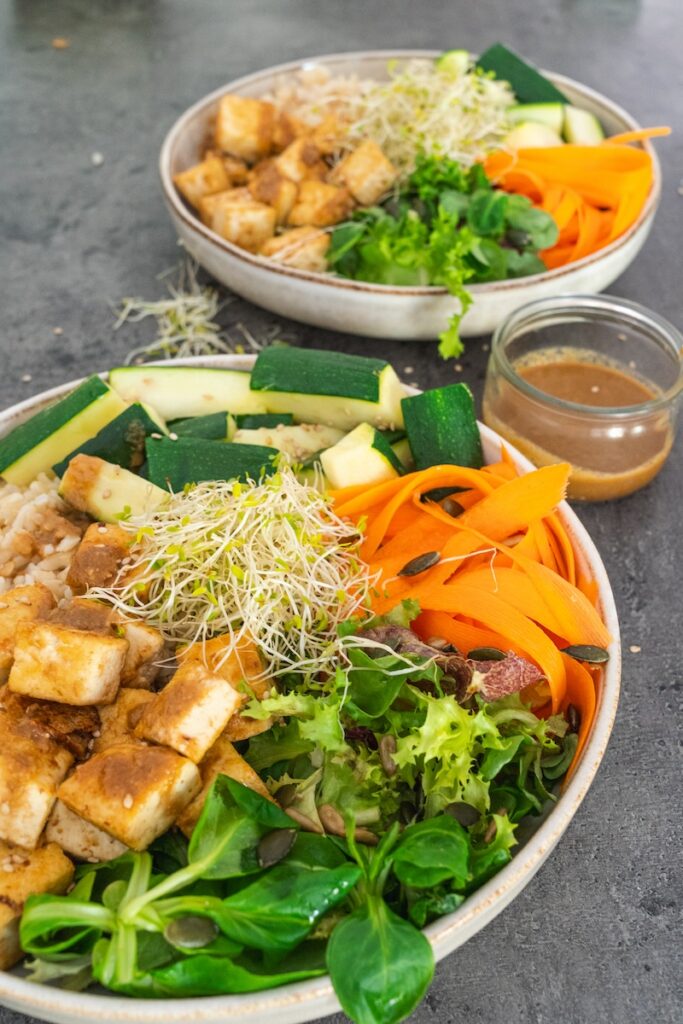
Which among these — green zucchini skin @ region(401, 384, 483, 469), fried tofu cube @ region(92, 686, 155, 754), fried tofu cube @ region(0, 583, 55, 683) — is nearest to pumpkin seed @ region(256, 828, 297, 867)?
fried tofu cube @ region(92, 686, 155, 754)

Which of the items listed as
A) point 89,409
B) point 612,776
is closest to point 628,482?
point 612,776

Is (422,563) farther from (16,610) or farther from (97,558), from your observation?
(16,610)

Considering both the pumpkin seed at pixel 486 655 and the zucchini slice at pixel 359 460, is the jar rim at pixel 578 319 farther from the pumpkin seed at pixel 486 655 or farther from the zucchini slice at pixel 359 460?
the pumpkin seed at pixel 486 655

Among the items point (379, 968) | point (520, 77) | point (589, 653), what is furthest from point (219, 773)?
point (520, 77)

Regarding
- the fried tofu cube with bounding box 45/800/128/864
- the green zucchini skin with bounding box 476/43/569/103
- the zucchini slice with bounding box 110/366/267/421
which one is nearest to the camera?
the fried tofu cube with bounding box 45/800/128/864

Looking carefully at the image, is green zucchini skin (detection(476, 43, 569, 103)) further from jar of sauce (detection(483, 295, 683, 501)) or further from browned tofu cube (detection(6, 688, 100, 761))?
browned tofu cube (detection(6, 688, 100, 761))

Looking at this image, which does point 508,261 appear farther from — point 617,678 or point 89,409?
point 617,678
